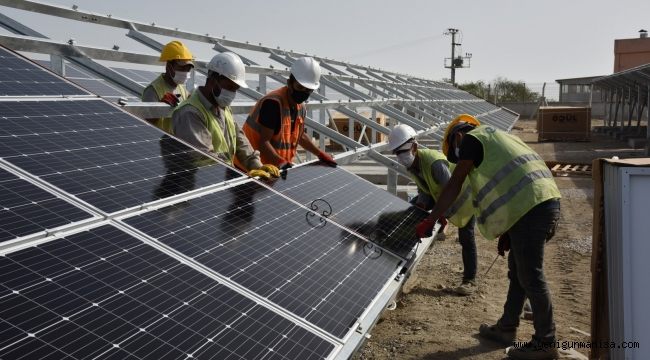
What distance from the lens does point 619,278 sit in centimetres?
450

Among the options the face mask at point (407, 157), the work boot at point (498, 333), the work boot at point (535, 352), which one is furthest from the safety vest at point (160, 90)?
the work boot at point (535, 352)

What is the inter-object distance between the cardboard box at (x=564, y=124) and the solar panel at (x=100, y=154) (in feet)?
94.5

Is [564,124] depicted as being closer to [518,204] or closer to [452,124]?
[452,124]

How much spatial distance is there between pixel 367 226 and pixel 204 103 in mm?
1746

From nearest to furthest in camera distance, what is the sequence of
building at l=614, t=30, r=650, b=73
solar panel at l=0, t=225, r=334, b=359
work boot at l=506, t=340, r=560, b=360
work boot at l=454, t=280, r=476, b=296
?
solar panel at l=0, t=225, r=334, b=359 → work boot at l=506, t=340, r=560, b=360 → work boot at l=454, t=280, r=476, b=296 → building at l=614, t=30, r=650, b=73

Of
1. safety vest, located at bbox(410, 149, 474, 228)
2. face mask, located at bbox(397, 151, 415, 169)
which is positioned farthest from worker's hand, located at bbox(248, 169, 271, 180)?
safety vest, located at bbox(410, 149, 474, 228)

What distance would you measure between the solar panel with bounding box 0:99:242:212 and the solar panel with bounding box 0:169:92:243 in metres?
0.17

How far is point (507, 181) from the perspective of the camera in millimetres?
5301

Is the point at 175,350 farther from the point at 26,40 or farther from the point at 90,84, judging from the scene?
the point at 90,84

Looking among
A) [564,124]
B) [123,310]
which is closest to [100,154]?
[123,310]

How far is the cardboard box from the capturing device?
101 ft

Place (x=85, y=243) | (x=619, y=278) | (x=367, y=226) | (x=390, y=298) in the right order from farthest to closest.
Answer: (x=367, y=226)
(x=619, y=278)
(x=390, y=298)
(x=85, y=243)

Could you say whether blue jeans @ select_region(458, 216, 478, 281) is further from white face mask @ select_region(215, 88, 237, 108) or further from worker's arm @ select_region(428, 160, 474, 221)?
white face mask @ select_region(215, 88, 237, 108)

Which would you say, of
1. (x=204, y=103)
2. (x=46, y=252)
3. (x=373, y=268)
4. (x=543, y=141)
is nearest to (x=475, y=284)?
(x=373, y=268)
